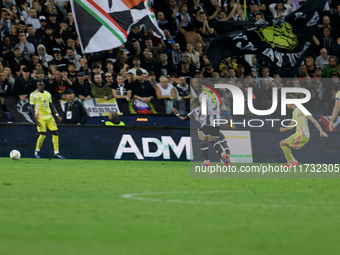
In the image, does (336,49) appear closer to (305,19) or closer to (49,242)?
(305,19)

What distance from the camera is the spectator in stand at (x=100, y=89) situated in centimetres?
2375

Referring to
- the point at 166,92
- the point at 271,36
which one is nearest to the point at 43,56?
the point at 166,92

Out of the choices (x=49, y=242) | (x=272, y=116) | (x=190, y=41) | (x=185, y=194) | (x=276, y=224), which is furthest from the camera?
(x=190, y=41)

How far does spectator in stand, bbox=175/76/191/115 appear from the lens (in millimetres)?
23688

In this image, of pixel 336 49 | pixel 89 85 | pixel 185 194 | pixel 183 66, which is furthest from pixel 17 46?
pixel 185 194

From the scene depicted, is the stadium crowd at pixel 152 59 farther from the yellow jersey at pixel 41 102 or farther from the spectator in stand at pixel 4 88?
the yellow jersey at pixel 41 102

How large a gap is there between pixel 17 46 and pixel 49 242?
18.2 m

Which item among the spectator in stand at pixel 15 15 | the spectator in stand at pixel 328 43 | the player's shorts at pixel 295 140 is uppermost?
the spectator in stand at pixel 15 15

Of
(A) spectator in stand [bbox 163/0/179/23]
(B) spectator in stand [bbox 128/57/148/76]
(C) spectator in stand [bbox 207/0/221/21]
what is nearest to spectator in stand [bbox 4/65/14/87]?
(B) spectator in stand [bbox 128/57/148/76]

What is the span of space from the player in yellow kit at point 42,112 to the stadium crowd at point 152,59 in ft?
1.71

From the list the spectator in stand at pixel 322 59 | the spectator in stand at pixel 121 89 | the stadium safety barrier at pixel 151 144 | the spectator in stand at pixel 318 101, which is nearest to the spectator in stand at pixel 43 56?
the stadium safety barrier at pixel 151 144

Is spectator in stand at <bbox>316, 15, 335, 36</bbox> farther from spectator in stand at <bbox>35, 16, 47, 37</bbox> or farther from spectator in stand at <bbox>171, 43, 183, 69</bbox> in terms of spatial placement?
spectator in stand at <bbox>35, 16, 47, 37</bbox>

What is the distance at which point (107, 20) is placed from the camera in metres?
24.3

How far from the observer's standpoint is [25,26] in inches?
1009
